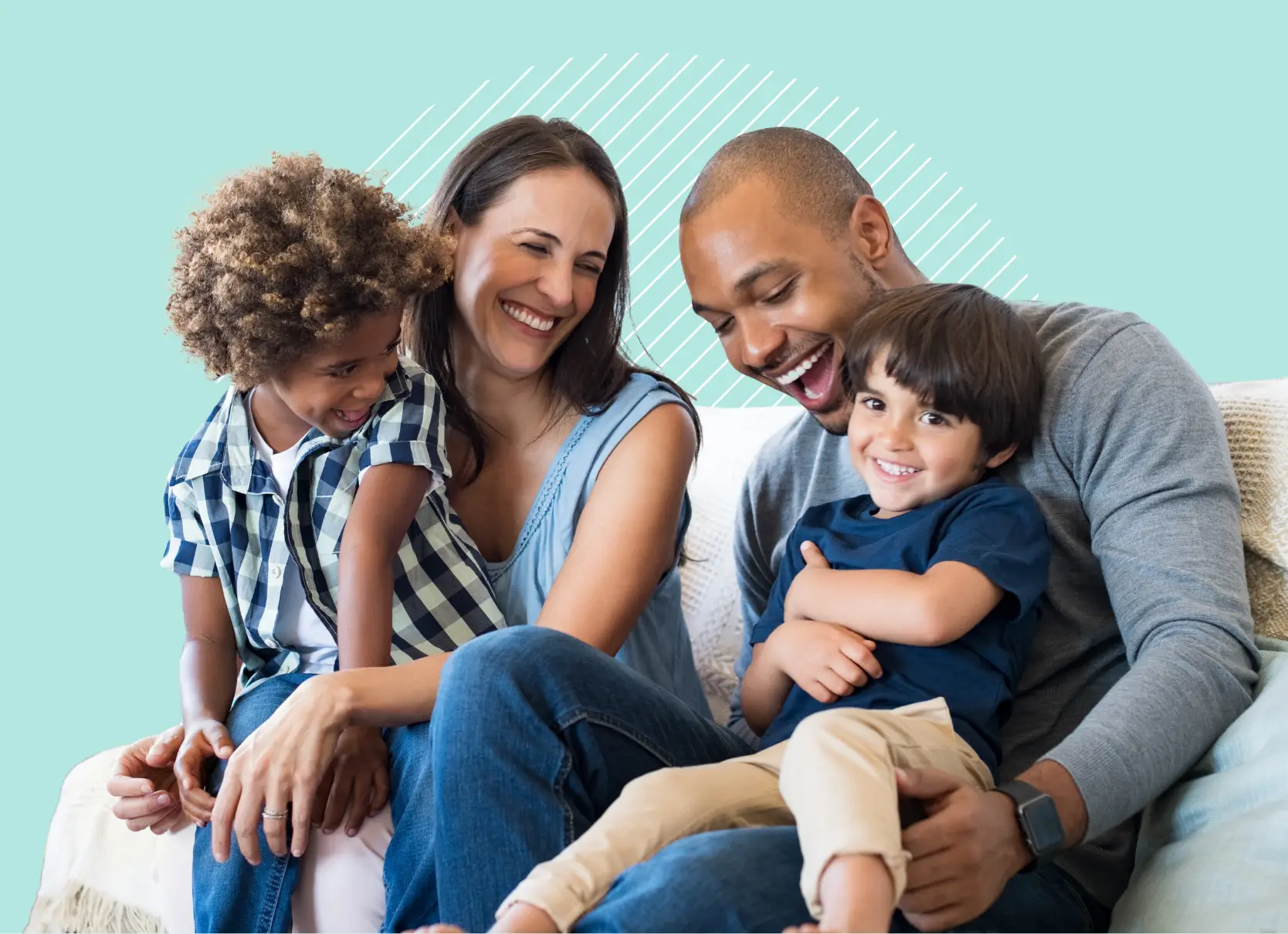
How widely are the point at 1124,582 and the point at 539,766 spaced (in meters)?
0.61

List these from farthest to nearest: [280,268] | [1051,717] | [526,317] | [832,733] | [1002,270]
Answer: [1002,270] → [526,317] → [280,268] → [1051,717] → [832,733]

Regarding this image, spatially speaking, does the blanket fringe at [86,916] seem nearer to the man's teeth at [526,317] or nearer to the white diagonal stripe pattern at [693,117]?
the man's teeth at [526,317]

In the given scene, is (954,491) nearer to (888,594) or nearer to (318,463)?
(888,594)

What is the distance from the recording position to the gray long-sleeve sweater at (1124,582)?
1.16 m

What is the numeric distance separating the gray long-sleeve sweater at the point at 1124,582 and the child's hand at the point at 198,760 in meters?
0.90

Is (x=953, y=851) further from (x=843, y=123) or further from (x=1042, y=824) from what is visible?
(x=843, y=123)

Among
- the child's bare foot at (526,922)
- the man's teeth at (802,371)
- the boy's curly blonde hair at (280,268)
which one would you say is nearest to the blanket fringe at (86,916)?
the boy's curly blonde hair at (280,268)

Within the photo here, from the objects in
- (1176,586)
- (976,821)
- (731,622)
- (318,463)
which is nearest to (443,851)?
(976,821)

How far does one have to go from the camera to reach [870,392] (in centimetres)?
141

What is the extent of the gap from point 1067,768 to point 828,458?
70 centimetres

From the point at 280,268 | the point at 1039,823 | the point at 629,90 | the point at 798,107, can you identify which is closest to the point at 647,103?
the point at 629,90

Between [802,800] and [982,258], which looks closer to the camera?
[802,800]

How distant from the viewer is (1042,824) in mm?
1060

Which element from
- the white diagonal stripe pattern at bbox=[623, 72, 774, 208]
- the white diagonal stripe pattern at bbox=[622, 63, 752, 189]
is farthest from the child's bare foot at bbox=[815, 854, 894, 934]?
the white diagonal stripe pattern at bbox=[622, 63, 752, 189]
